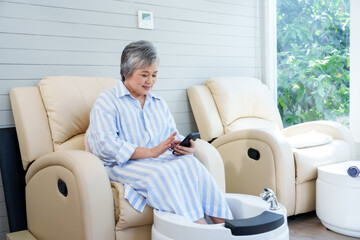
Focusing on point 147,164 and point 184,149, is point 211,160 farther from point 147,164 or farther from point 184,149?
point 147,164

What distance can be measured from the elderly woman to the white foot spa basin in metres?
0.10

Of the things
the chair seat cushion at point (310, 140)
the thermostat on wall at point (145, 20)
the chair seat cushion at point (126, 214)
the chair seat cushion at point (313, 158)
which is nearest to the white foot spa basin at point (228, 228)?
the chair seat cushion at point (126, 214)

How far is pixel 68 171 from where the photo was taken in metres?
1.71

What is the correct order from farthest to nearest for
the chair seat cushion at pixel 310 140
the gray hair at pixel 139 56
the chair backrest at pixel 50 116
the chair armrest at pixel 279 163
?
the chair seat cushion at pixel 310 140 < the chair armrest at pixel 279 163 < the chair backrest at pixel 50 116 < the gray hair at pixel 139 56

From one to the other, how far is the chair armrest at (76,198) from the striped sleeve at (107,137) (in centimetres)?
13

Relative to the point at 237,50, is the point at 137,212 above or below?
below

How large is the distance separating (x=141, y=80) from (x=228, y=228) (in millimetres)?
904

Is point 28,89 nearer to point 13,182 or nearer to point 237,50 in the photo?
point 13,182

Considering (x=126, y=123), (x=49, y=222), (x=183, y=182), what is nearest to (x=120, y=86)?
(x=126, y=123)

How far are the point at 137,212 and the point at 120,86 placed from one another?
0.66 m

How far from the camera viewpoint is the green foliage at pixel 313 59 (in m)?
3.26

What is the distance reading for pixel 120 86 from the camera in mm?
2037

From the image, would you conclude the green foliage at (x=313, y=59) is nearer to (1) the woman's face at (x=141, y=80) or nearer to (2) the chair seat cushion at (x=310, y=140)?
(2) the chair seat cushion at (x=310, y=140)

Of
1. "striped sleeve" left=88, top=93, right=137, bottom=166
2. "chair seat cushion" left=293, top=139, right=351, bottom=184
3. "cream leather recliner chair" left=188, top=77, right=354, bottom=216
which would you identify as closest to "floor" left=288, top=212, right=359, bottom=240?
"cream leather recliner chair" left=188, top=77, right=354, bottom=216
